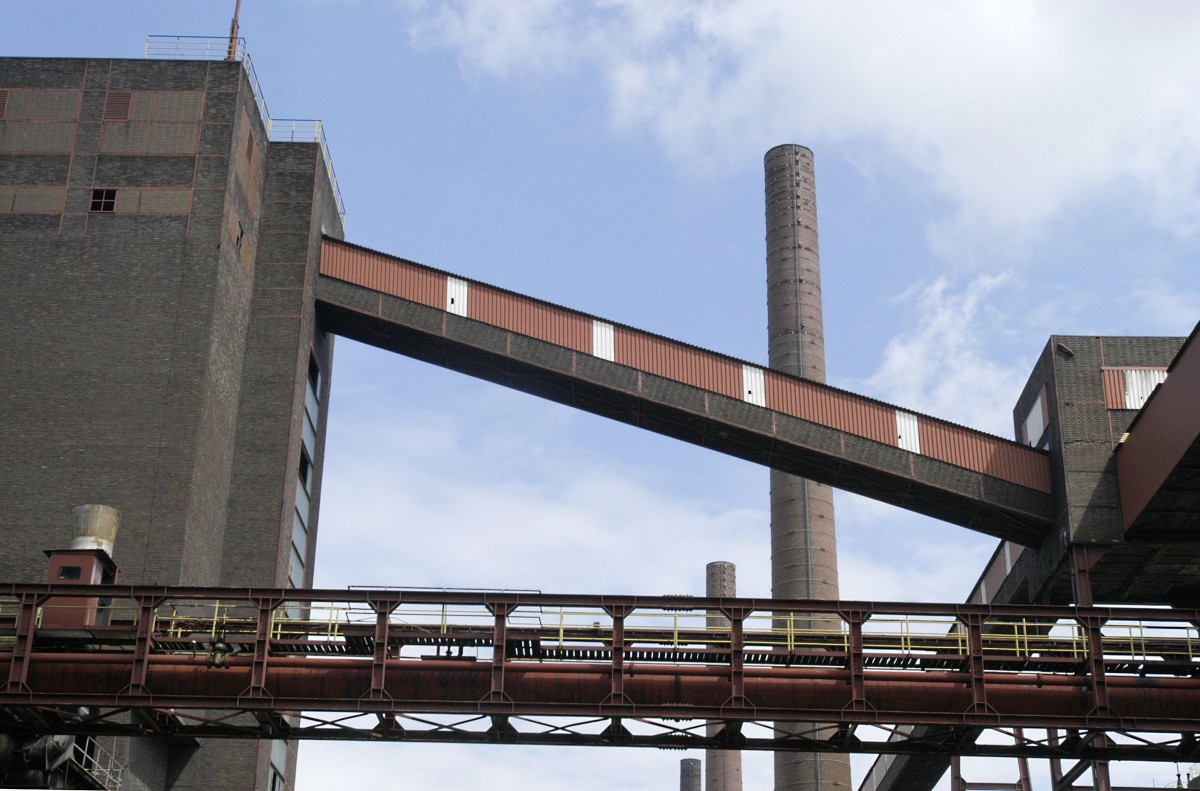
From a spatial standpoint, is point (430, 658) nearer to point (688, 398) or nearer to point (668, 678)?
point (668, 678)

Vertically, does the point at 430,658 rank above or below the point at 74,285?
below

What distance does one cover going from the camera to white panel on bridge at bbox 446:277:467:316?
3419 cm

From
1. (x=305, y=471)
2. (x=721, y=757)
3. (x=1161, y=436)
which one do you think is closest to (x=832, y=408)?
(x=1161, y=436)

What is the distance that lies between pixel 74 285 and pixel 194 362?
3.58 meters

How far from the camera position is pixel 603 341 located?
109 ft

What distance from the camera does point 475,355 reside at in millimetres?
34094

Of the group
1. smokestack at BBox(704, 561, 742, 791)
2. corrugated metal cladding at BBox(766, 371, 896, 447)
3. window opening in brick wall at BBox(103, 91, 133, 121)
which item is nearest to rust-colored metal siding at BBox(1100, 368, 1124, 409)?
corrugated metal cladding at BBox(766, 371, 896, 447)

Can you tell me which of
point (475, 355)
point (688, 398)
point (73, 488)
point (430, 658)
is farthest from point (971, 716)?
point (73, 488)

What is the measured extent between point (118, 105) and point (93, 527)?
12.3 m

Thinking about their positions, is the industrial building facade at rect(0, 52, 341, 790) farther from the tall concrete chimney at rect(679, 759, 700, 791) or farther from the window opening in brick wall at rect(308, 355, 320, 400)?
the tall concrete chimney at rect(679, 759, 700, 791)

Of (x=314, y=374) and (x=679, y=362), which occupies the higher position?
(x=314, y=374)

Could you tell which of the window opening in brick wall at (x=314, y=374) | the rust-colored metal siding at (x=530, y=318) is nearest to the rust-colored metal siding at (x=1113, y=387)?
the rust-colored metal siding at (x=530, y=318)

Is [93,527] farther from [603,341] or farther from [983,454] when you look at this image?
[983,454]

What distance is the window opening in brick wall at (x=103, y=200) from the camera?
32344 mm
